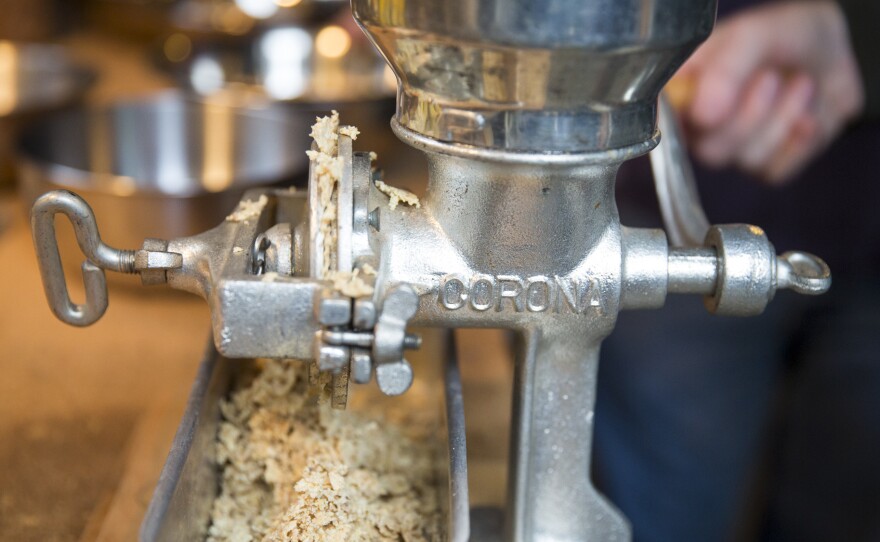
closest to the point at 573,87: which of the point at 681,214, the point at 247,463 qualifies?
the point at 681,214

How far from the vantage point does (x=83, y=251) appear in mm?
589

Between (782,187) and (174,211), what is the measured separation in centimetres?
92

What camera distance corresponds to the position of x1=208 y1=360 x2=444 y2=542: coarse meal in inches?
24.8

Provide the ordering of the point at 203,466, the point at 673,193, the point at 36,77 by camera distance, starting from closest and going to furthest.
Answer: the point at 203,466
the point at 673,193
the point at 36,77

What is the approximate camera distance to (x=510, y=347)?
3.84 ft

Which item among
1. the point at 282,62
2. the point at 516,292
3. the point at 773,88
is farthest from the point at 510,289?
the point at 282,62

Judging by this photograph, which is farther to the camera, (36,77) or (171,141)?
(36,77)

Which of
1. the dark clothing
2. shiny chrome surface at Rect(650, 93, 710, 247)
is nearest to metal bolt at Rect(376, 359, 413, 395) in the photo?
shiny chrome surface at Rect(650, 93, 710, 247)

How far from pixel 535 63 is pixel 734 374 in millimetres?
1020

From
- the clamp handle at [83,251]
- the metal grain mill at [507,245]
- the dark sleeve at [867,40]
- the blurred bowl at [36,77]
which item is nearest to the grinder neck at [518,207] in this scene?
the metal grain mill at [507,245]

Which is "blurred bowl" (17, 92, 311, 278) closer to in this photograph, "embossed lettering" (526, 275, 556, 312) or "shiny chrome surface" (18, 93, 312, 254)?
"shiny chrome surface" (18, 93, 312, 254)

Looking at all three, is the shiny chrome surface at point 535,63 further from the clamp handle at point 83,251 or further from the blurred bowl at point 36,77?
the blurred bowl at point 36,77

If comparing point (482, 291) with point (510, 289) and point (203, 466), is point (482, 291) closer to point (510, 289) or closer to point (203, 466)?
point (510, 289)

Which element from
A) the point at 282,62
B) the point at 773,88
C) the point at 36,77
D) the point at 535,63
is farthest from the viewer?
the point at 282,62
